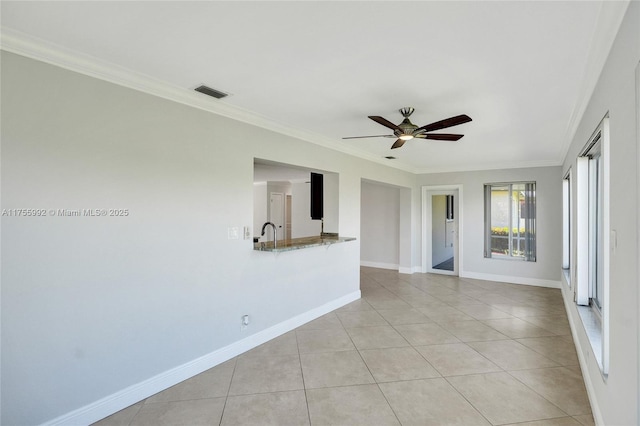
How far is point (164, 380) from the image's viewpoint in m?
2.68

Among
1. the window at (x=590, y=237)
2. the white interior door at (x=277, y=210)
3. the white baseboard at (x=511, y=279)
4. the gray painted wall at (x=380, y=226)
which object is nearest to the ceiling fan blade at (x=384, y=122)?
the window at (x=590, y=237)

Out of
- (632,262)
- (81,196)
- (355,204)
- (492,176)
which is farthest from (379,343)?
(492,176)

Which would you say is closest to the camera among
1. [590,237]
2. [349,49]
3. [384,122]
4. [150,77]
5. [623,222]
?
[623,222]

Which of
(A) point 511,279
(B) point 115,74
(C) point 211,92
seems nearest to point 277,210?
(A) point 511,279

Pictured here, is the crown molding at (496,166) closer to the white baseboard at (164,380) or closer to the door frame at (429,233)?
the door frame at (429,233)

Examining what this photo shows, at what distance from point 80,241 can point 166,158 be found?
35.3 inches

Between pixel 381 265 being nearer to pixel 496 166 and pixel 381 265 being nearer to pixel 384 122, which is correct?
pixel 496 166

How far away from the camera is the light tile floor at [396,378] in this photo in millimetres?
2344

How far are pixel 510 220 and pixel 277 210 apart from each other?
266 inches

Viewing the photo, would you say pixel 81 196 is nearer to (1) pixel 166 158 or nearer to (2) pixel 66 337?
(1) pixel 166 158

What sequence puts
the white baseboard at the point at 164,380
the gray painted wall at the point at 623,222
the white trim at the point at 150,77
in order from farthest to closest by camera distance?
the white baseboard at the point at 164,380 → the white trim at the point at 150,77 → the gray painted wall at the point at 623,222

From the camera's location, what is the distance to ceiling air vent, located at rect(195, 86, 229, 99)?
107 inches

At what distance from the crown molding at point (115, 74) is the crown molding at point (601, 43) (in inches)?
108

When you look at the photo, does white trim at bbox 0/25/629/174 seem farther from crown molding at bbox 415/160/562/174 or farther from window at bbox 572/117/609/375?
crown molding at bbox 415/160/562/174
